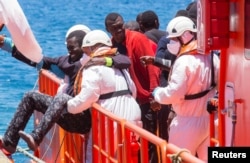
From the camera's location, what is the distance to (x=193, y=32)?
20.5ft

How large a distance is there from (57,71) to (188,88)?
171 cm

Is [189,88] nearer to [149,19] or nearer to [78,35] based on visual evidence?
[78,35]

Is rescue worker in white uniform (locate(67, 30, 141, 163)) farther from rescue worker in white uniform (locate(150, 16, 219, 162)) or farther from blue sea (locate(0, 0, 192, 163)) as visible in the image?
blue sea (locate(0, 0, 192, 163))

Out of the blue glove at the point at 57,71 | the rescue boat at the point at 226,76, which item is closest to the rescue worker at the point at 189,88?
the rescue boat at the point at 226,76

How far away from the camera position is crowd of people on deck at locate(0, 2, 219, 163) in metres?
6.06

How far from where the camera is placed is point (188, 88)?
6031mm

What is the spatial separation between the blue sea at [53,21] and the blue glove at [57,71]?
12.0 ft

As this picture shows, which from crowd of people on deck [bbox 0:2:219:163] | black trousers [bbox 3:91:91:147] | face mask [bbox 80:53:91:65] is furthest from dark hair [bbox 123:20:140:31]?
black trousers [bbox 3:91:91:147]

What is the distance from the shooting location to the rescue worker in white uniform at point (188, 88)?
5.97 meters

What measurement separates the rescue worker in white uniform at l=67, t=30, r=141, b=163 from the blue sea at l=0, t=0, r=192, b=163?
4.67 metres

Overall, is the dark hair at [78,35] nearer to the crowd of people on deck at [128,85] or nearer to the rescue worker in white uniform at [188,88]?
the crowd of people on deck at [128,85]

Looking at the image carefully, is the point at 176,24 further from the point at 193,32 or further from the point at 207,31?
the point at 207,31

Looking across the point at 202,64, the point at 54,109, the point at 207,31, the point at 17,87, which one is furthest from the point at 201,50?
the point at 17,87

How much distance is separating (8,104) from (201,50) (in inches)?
502
